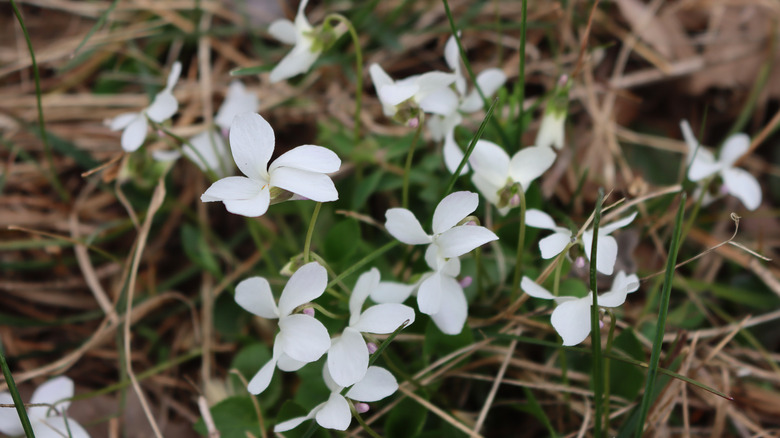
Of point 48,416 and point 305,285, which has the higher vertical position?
point 305,285

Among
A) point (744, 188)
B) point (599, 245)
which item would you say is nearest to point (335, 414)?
point (599, 245)

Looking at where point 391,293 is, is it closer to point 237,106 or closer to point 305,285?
point 305,285

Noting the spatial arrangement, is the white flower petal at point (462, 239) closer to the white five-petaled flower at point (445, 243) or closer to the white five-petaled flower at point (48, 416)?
the white five-petaled flower at point (445, 243)

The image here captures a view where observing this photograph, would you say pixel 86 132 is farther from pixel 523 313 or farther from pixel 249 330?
pixel 523 313

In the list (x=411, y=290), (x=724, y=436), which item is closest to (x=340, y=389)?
(x=411, y=290)

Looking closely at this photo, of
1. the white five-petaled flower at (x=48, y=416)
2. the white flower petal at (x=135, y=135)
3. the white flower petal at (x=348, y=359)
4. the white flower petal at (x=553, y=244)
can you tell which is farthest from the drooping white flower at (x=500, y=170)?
the white five-petaled flower at (x=48, y=416)

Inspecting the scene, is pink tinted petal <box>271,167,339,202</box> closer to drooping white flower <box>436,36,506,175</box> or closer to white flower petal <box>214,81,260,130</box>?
drooping white flower <box>436,36,506,175</box>
